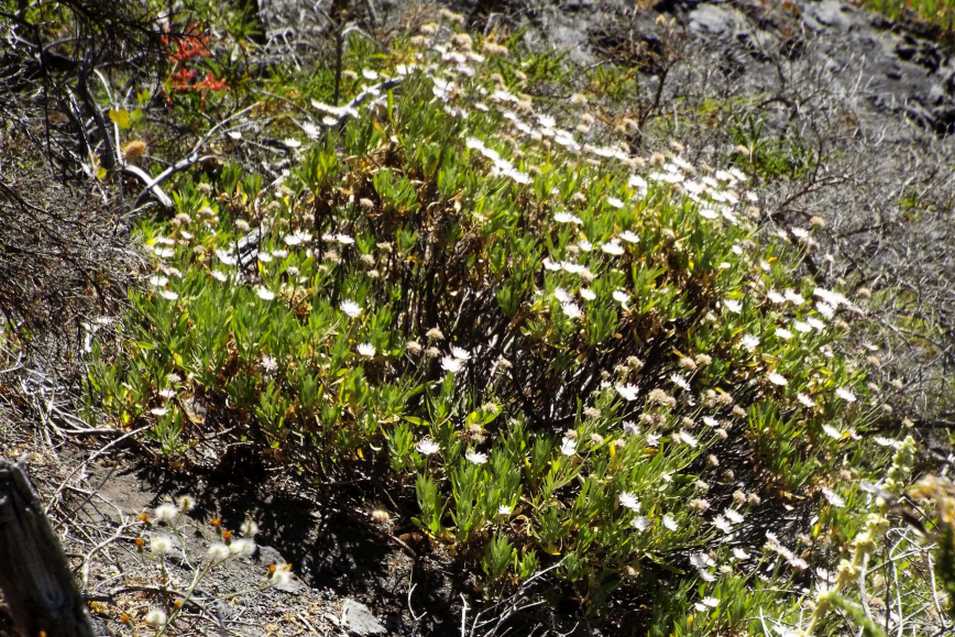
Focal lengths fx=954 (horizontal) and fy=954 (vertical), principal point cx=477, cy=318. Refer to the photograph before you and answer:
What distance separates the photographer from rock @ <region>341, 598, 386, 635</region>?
3.27 m

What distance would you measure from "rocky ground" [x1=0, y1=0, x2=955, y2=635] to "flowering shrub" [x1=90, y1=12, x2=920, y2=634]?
0.21m

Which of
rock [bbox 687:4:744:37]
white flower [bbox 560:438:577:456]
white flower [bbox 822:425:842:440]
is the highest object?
white flower [bbox 560:438:577:456]

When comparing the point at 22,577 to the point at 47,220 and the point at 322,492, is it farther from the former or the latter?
the point at 322,492

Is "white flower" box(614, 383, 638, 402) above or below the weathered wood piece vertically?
below

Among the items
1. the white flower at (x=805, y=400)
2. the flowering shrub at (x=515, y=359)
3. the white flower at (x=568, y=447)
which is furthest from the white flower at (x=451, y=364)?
the white flower at (x=805, y=400)

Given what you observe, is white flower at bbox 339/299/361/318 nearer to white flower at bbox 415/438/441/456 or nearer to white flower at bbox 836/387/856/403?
white flower at bbox 415/438/441/456

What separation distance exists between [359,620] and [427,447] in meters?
0.64

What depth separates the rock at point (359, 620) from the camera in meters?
3.27

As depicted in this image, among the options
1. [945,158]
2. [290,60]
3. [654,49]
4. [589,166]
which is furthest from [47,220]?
[654,49]

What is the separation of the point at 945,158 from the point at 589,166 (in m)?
3.70

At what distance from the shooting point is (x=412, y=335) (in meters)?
4.02

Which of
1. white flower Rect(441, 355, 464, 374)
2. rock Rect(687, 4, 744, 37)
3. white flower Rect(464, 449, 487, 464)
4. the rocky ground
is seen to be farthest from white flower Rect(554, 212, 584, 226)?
rock Rect(687, 4, 744, 37)

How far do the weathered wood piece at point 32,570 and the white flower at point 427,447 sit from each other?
1.35 m

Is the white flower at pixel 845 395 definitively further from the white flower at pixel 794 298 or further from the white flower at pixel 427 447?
the white flower at pixel 427 447
